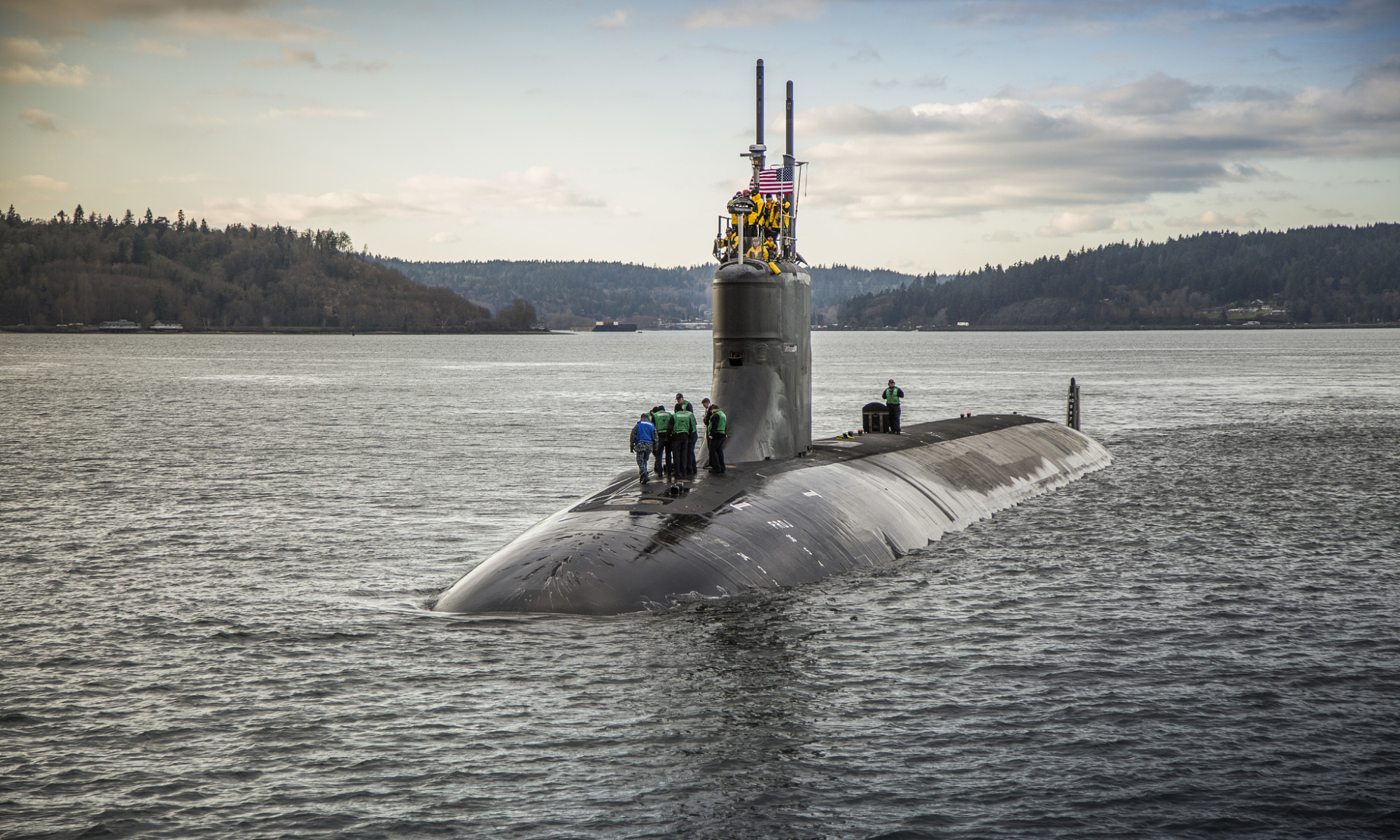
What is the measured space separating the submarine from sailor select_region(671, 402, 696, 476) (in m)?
0.33

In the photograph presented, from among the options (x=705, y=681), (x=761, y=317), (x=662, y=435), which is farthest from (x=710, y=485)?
(x=705, y=681)

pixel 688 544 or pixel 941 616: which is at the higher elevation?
pixel 688 544

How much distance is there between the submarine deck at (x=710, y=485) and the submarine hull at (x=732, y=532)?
4 centimetres

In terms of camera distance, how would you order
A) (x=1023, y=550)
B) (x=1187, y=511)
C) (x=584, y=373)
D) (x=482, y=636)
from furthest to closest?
1. (x=584, y=373)
2. (x=1187, y=511)
3. (x=1023, y=550)
4. (x=482, y=636)

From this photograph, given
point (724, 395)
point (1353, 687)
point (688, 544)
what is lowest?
point (1353, 687)

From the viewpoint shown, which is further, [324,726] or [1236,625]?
[1236,625]

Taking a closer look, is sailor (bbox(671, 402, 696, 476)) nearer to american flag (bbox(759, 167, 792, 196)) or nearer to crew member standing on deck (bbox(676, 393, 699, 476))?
crew member standing on deck (bbox(676, 393, 699, 476))

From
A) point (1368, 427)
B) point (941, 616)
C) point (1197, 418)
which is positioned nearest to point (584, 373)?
point (1197, 418)

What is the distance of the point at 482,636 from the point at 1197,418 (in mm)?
57147

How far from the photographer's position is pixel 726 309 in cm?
2348

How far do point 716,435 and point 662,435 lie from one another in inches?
41.7

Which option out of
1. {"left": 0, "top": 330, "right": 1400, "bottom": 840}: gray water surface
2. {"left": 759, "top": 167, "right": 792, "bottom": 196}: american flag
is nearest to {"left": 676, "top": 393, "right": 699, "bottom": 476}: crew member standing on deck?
{"left": 0, "top": 330, "right": 1400, "bottom": 840}: gray water surface

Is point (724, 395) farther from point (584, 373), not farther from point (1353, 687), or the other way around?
point (584, 373)

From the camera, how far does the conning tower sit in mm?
23406
